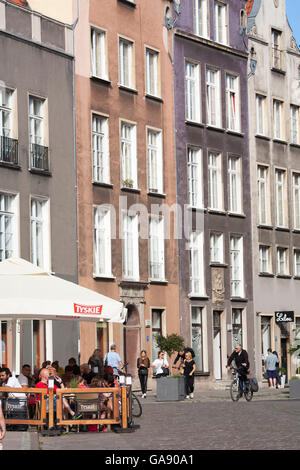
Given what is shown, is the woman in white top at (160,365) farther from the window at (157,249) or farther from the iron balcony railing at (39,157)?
the iron balcony railing at (39,157)

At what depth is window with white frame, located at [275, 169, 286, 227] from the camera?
5922 centimetres

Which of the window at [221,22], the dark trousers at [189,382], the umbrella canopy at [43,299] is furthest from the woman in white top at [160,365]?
the umbrella canopy at [43,299]

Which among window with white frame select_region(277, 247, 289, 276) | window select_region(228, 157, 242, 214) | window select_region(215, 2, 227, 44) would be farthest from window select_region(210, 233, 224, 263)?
window select_region(215, 2, 227, 44)

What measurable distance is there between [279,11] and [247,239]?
1208cm

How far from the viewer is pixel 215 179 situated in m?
54.7


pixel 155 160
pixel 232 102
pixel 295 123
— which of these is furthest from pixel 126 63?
pixel 295 123

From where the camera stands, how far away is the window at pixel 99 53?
46844 millimetres

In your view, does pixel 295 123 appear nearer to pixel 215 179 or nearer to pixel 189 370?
pixel 215 179

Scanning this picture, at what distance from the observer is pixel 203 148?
53531 millimetres

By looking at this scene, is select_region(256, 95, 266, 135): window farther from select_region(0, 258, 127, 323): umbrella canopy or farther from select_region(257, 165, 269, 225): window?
select_region(0, 258, 127, 323): umbrella canopy

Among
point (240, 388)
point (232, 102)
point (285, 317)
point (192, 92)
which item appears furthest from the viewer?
point (285, 317)

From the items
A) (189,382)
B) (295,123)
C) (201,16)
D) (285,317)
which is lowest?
(189,382)

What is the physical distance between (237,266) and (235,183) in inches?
143

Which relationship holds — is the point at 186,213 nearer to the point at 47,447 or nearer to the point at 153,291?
the point at 153,291
